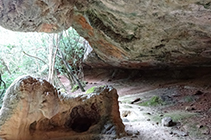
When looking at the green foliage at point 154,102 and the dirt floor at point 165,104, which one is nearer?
the dirt floor at point 165,104

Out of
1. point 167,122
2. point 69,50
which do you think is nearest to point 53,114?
point 167,122

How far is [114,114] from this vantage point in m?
3.72

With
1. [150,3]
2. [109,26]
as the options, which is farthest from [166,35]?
[150,3]

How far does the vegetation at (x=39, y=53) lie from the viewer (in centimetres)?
781

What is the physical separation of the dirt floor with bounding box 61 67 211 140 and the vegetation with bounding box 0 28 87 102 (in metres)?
2.41

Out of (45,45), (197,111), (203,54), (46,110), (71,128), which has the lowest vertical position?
(197,111)

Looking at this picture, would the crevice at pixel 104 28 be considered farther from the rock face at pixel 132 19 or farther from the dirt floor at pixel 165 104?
the dirt floor at pixel 165 104

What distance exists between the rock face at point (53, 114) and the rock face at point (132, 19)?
117cm

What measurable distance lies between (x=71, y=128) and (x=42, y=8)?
7.35 feet

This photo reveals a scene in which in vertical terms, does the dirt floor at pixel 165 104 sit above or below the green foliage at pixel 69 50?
below

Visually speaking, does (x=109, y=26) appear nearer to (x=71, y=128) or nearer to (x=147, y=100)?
(x=71, y=128)

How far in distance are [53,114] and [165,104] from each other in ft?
14.1

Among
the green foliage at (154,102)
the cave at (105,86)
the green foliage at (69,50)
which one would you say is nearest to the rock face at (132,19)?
the cave at (105,86)

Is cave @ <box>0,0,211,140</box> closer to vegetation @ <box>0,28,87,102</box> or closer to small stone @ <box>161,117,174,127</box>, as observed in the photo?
small stone @ <box>161,117,174,127</box>
